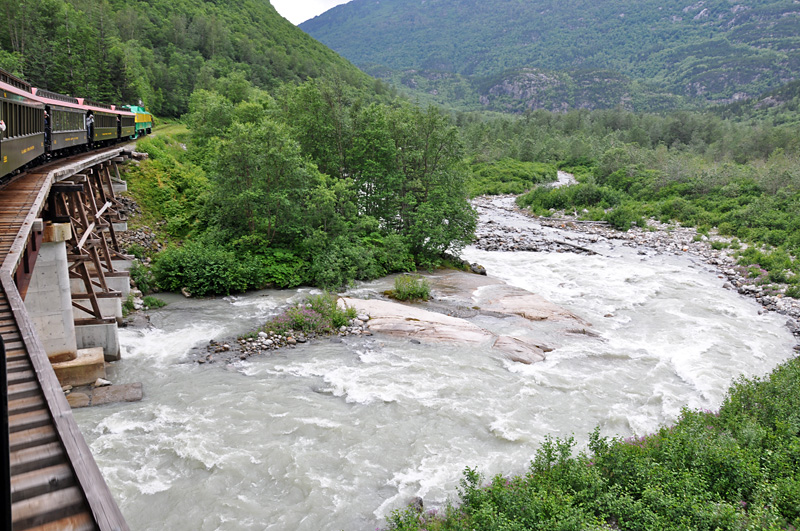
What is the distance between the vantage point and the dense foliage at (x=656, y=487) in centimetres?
738

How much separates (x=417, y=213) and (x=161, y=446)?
→ 63.6 ft

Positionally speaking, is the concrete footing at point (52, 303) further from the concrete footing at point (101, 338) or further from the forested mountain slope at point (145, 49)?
the forested mountain slope at point (145, 49)

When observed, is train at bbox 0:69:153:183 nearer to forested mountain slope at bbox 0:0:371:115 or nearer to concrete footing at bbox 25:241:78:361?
concrete footing at bbox 25:241:78:361

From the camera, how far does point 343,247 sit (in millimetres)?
24078

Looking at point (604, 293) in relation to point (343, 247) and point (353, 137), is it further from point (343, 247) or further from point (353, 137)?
point (353, 137)

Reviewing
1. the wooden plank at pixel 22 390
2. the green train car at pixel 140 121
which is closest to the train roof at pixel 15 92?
the wooden plank at pixel 22 390

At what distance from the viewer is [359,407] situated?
12.4 meters

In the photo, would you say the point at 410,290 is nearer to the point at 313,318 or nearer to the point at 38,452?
the point at 313,318

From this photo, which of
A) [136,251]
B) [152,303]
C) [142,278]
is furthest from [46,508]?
[136,251]

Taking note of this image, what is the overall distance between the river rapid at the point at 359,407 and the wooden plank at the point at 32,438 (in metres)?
5.95

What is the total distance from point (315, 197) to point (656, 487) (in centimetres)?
1919

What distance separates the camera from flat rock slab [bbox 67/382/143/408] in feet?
39.5

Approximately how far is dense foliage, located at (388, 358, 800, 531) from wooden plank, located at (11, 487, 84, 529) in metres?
5.80

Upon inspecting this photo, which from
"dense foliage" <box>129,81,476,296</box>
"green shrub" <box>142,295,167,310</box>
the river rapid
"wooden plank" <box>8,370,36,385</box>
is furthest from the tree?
"wooden plank" <box>8,370,36,385</box>
